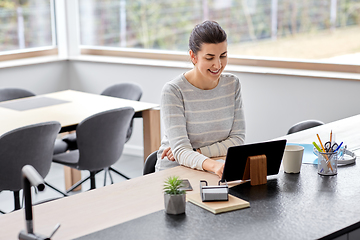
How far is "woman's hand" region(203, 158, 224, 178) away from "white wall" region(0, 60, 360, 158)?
2.14 m

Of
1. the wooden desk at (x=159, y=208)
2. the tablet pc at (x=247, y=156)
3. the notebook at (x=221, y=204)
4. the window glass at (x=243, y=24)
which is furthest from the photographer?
the window glass at (x=243, y=24)

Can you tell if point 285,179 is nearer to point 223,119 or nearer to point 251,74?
point 223,119

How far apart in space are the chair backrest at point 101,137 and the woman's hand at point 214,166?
54.5 inches

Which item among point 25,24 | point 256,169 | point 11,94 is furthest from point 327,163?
point 25,24

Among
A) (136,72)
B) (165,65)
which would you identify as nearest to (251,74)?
(165,65)

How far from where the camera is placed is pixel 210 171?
208cm

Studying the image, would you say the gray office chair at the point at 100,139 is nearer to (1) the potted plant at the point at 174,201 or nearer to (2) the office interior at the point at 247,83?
(2) the office interior at the point at 247,83

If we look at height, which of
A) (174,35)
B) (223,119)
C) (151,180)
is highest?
(174,35)

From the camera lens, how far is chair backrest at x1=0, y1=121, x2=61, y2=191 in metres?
2.91

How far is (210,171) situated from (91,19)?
12.6ft

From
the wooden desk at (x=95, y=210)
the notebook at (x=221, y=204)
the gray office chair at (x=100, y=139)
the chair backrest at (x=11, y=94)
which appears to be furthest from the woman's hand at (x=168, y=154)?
the chair backrest at (x=11, y=94)

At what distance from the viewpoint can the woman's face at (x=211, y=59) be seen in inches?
87.5

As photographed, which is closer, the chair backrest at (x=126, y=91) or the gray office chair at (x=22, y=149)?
the gray office chair at (x=22, y=149)

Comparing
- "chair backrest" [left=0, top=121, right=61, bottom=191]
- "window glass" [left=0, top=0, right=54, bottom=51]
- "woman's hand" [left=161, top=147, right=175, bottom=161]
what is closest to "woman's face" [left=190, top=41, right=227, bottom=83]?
"woman's hand" [left=161, top=147, right=175, bottom=161]
